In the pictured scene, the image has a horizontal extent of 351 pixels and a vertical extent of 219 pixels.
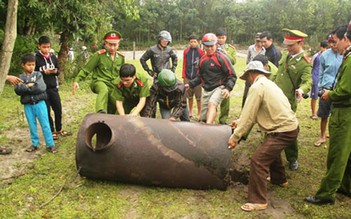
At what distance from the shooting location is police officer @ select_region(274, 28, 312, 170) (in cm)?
467

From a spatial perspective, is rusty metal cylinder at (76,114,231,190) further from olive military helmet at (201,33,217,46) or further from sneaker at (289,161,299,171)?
olive military helmet at (201,33,217,46)

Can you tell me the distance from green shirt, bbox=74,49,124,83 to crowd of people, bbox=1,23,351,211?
0.02 meters

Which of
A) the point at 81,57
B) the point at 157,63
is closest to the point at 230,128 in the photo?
the point at 157,63

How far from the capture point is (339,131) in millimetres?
3715

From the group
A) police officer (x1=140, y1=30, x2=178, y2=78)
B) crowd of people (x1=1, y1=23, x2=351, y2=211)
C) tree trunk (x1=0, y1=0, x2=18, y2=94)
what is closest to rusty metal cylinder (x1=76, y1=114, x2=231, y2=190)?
crowd of people (x1=1, y1=23, x2=351, y2=211)

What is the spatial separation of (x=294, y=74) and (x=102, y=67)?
3142mm

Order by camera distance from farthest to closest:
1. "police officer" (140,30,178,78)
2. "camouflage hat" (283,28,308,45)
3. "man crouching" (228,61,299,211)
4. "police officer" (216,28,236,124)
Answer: "police officer" (140,30,178,78) → "police officer" (216,28,236,124) → "camouflage hat" (283,28,308,45) → "man crouching" (228,61,299,211)

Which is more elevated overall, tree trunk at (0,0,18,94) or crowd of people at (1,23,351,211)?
tree trunk at (0,0,18,94)

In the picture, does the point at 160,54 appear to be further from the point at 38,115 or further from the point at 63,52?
the point at 63,52

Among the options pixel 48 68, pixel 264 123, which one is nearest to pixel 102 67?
pixel 48 68

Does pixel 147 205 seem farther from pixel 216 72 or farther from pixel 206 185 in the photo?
pixel 216 72

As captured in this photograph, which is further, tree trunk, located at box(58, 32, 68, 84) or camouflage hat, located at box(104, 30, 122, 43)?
tree trunk, located at box(58, 32, 68, 84)

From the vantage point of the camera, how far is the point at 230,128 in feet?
14.0

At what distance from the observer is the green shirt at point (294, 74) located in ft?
15.4
